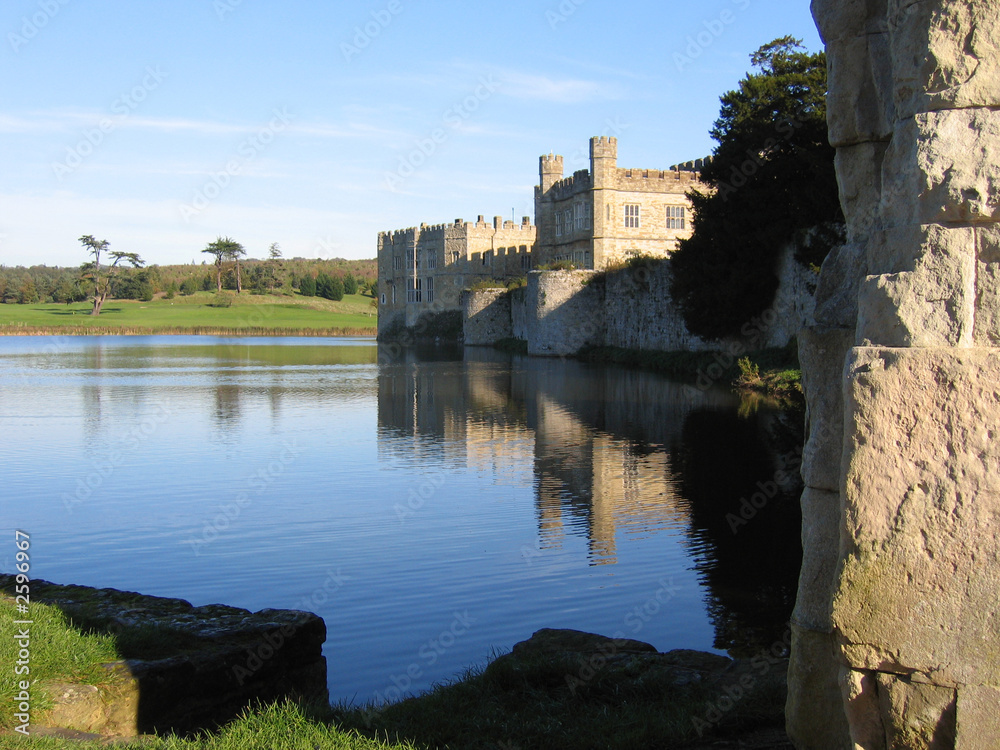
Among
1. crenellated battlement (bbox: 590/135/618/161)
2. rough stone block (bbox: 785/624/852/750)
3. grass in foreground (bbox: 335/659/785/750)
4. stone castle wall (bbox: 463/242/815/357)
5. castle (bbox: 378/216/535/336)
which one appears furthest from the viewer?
castle (bbox: 378/216/535/336)

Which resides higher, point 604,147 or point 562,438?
point 604,147

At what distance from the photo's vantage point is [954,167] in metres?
3.07

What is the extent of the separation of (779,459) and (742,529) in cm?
383

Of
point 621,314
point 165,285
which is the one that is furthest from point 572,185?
point 165,285

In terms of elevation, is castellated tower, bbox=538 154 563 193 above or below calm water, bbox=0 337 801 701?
above

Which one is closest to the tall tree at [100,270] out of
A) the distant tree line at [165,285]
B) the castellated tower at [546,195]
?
the distant tree line at [165,285]

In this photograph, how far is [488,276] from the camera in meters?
63.6

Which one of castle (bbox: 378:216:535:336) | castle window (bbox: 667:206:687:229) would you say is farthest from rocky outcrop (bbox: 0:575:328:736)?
castle (bbox: 378:216:535:336)

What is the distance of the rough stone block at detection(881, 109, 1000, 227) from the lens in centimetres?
302

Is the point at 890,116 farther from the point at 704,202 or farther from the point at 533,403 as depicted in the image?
the point at 704,202

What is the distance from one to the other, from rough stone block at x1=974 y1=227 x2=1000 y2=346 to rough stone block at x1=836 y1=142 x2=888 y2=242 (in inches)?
40.5

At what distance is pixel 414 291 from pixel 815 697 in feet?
209

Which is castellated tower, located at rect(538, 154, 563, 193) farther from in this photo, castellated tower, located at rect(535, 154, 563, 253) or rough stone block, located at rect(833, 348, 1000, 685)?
rough stone block, located at rect(833, 348, 1000, 685)

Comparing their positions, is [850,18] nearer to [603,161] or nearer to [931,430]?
[931,430]
